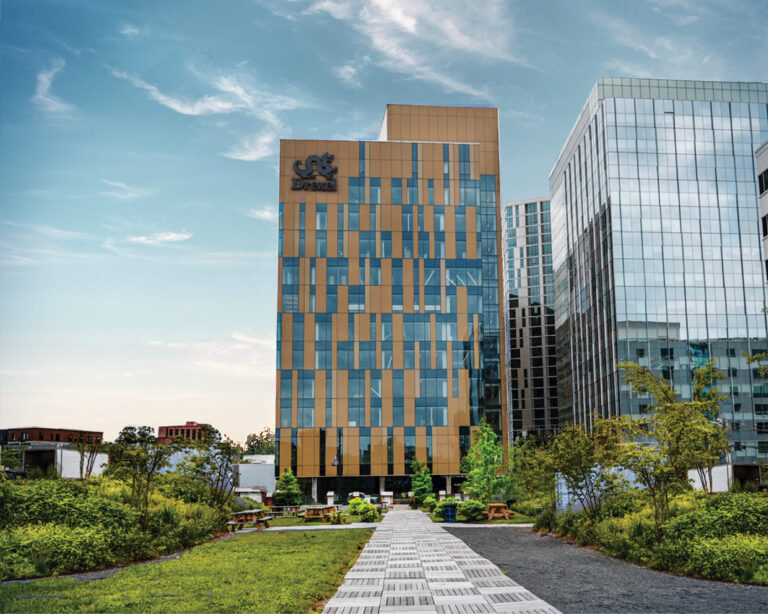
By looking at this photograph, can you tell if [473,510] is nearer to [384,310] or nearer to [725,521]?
[725,521]

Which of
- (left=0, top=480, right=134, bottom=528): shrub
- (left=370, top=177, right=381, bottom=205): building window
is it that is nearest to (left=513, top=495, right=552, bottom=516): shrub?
(left=0, top=480, right=134, bottom=528): shrub

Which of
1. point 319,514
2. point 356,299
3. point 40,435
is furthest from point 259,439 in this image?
point 319,514

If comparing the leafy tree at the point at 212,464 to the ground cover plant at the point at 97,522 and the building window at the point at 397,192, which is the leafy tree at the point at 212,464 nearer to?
the ground cover plant at the point at 97,522

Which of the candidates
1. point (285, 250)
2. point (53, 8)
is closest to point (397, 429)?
point (285, 250)

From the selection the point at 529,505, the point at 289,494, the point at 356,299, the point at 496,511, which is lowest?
the point at 289,494

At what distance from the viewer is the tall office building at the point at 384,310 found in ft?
234

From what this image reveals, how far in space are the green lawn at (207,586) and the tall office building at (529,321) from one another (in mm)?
120230

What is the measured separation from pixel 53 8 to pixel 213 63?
8.05m

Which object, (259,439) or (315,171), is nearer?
(315,171)

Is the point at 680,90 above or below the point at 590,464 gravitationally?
above

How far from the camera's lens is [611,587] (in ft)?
46.1

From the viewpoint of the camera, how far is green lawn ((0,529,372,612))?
39.3 feet

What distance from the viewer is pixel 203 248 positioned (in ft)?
125

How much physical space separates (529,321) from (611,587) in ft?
434
